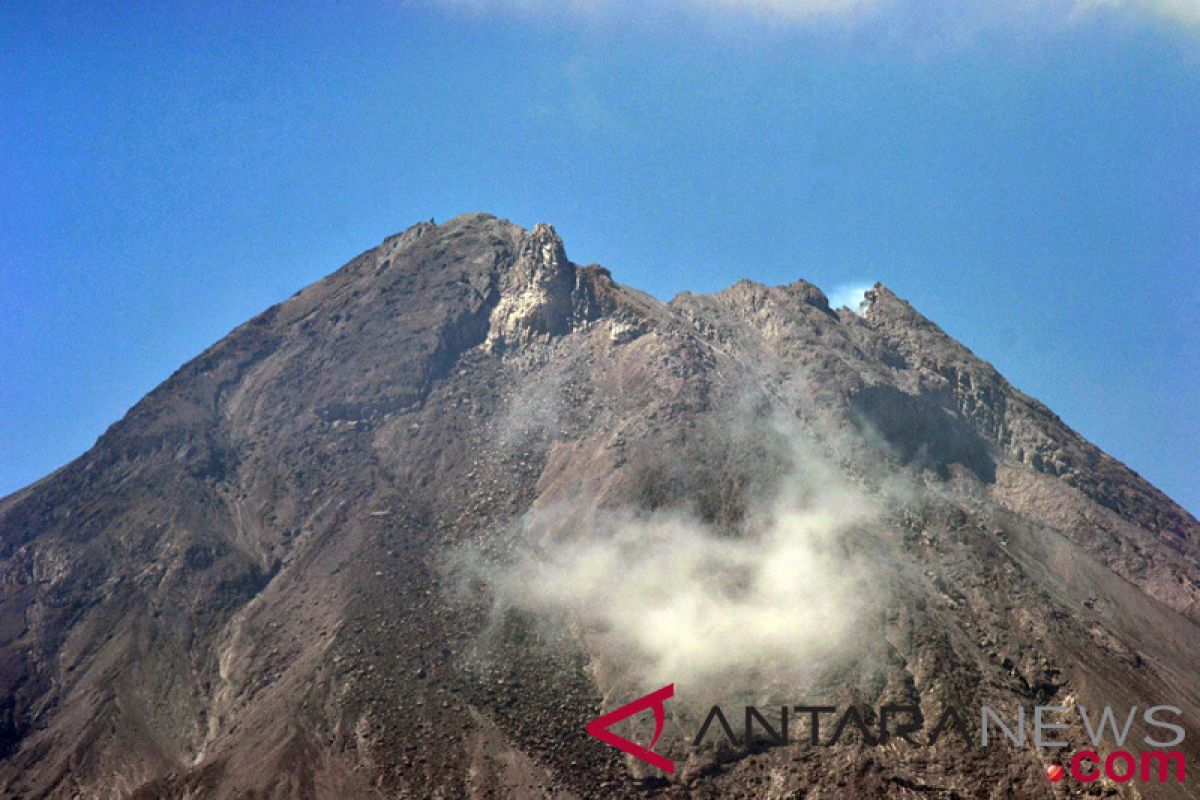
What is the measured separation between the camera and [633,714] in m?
88.9

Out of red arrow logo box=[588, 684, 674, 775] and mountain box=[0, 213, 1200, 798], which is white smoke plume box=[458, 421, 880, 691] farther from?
red arrow logo box=[588, 684, 674, 775]

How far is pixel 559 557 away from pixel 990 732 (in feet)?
149

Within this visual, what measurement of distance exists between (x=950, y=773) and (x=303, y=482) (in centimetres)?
8431

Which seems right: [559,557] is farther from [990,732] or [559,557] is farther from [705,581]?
[990,732]

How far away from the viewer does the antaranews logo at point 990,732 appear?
3100 inches

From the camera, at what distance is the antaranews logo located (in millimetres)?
78750

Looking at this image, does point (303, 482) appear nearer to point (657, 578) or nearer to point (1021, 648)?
point (657, 578)

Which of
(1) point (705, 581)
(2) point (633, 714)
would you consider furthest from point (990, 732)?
(2) point (633, 714)

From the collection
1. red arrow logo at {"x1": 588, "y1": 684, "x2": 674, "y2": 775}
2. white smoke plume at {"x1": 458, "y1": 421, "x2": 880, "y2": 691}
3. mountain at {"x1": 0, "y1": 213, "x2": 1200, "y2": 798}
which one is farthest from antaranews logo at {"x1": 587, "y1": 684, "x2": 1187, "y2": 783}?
white smoke plume at {"x1": 458, "y1": 421, "x2": 880, "y2": 691}

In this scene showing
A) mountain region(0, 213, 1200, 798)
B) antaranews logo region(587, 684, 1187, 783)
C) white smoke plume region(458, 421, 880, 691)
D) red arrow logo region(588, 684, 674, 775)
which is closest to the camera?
antaranews logo region(587, 684, 1187, 783)

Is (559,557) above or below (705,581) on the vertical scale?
below

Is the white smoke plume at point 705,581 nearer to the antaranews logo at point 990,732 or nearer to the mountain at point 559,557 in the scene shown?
the mountain at point 559,557

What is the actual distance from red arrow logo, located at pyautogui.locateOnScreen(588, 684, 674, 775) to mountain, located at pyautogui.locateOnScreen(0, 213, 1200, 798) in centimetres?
82

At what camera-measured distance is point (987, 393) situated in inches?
5837
